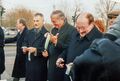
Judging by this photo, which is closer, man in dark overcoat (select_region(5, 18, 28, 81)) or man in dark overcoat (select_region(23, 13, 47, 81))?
man in dark overcoat (select_region(23, 13, 47, 81))

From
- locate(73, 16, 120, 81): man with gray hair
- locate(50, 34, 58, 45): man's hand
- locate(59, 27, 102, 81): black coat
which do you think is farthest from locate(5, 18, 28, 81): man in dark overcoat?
locate(73, 16, 120, 81): man with gray hair

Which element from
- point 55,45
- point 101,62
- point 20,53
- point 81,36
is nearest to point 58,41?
point 55,45

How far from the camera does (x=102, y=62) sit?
51.0 inches

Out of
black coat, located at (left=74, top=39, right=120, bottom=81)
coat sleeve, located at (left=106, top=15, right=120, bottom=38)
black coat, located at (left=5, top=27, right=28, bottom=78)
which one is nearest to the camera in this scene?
black coat, located at (left=74, top=39, right=120, bottom=81)

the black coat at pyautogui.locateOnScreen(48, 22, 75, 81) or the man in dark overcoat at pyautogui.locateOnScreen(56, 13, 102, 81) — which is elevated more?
the man in dark overcoat at pyautogui.locateOnScreen(56, 13, 102, 81)

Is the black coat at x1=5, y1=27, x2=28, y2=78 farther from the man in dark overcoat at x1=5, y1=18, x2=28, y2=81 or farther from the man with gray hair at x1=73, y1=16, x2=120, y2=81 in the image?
the man with gray hair at x1=73, y1=16, x2=120, y2=81

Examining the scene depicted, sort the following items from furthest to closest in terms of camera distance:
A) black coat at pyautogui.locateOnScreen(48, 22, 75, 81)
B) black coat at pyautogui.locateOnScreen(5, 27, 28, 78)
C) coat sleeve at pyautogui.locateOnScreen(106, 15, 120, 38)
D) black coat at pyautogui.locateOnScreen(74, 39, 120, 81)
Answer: black coat at pyautogui.locateOnScreen(5, 27, 28, 78) < black coat at pyautogui.locateOnScreen(48, 22, 75, 81) < coat sleeve at pyautogui.locateOnScreen(106, 15, 120, 38) < black coat at pyautogui.locateOnScreen(74, 39, 120, 81)

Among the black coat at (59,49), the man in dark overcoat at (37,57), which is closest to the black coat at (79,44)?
the black coat at (59,49)

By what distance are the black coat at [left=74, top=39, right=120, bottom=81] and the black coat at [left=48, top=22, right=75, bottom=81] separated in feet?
15.9

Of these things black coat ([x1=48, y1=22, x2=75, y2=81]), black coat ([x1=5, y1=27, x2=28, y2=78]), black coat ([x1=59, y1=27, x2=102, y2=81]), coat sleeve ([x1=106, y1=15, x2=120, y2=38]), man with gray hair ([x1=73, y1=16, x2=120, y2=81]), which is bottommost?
black coat ([x1=5, y1=27, x2=28, y2=78])

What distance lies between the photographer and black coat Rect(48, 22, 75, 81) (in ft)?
20.7

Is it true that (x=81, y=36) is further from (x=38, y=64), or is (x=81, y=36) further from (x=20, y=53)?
(x=20, y=53)

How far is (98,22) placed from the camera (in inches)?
240

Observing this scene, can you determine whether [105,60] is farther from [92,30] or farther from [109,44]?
[92,30]
